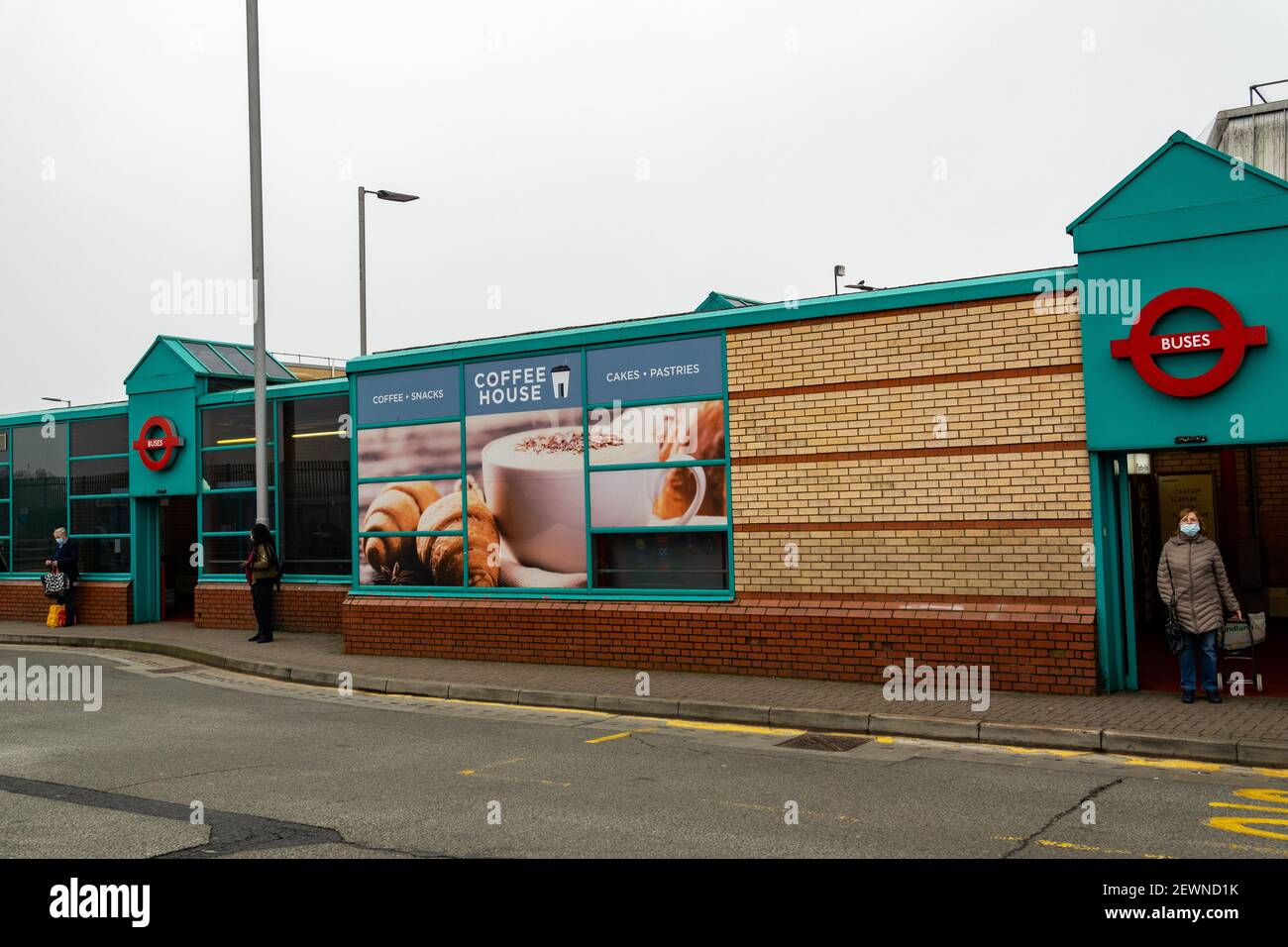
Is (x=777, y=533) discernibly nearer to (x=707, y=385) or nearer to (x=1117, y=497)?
(x=707, y=385)

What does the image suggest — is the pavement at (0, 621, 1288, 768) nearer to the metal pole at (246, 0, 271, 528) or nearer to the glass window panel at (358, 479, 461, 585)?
the glass window panel at (358, 479, 461, 585)

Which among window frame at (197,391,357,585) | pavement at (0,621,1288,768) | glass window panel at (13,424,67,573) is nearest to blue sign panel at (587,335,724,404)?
pavement at (0,621,1288,768)

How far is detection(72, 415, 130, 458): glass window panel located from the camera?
20906 millimetres

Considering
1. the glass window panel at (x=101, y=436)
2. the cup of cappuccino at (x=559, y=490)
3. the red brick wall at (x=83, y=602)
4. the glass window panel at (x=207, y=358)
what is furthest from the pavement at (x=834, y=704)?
the glass window panel at (x=101, y=436)

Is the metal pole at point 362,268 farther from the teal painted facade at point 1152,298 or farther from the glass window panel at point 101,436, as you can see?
the teal painted facade at point 1152,298

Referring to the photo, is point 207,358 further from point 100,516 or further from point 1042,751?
point 1042,751

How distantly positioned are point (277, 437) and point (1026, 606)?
11823 mm

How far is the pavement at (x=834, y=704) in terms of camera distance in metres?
8.81

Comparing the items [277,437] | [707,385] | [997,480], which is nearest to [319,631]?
[277,437]

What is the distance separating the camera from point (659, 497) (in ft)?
43.2

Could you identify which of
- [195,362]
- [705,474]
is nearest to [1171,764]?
[705,474]

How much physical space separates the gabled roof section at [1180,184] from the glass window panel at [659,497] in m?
4.57

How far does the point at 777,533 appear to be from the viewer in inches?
489

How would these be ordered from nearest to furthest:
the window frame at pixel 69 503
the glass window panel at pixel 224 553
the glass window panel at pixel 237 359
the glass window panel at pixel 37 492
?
1. the glass window panel at pixel 224 553
2. the glass window panel at pixel 237 359
3. the window frame at pixel 69 503
4. the glass window panel at pixel 37 492
